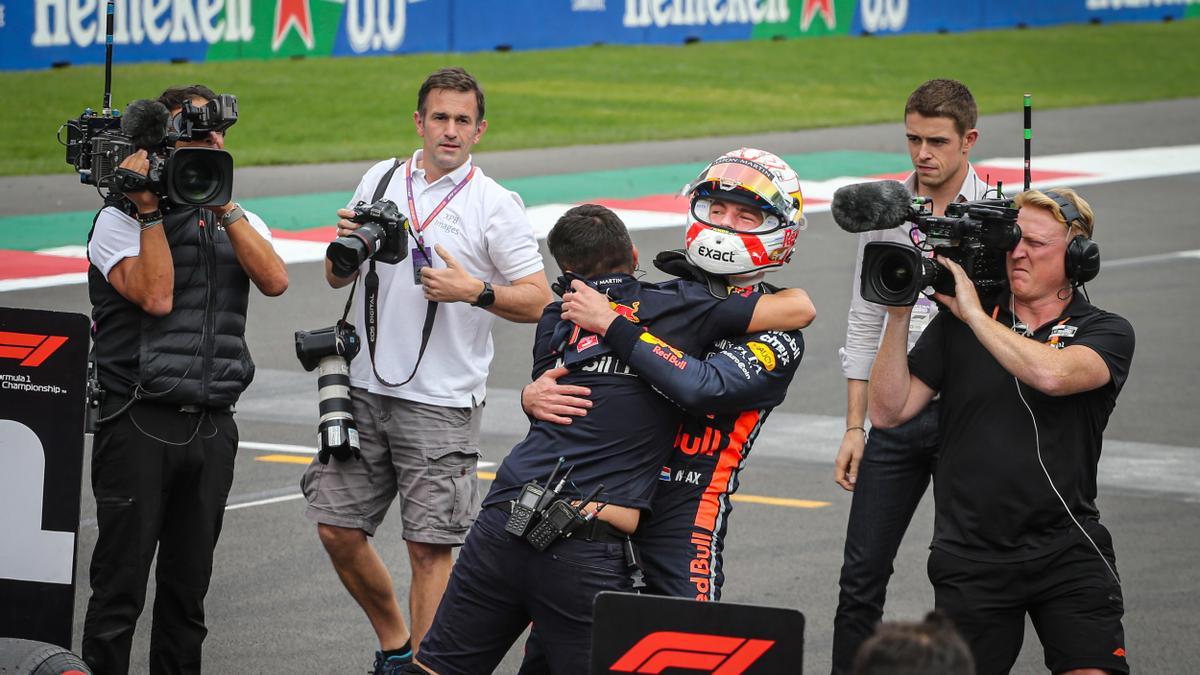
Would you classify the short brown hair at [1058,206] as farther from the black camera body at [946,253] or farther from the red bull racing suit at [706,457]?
the red bull racing suit at [706,457]

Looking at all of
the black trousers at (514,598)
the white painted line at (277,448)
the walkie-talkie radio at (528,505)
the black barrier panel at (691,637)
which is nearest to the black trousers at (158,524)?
the black trousers at (514,598)

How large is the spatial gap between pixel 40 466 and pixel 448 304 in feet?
5.22

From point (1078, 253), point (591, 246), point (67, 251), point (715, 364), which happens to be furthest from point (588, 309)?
point (67, 251)

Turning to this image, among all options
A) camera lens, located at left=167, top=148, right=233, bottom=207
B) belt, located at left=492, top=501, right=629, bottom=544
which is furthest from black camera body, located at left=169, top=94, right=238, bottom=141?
belt, located at left=492, top=501, right=629, bottom=544

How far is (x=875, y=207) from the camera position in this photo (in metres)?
5.18

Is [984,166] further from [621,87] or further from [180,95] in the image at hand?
[180,95]

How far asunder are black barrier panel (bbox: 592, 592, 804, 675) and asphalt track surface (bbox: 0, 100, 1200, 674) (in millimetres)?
3000

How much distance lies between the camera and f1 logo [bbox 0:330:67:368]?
5.70m

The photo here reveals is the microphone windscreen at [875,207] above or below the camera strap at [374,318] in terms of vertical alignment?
above

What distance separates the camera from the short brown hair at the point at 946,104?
6.16m

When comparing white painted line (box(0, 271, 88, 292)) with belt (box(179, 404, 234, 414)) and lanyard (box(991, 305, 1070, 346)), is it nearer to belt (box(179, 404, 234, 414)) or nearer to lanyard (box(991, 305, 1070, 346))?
belt (box(179, 404, 234, 414))

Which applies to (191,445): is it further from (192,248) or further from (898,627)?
(898,627)

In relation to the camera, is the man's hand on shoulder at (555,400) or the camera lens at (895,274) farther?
the camera lens at (895,274)

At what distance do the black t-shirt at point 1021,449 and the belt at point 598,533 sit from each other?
1.05 meters
